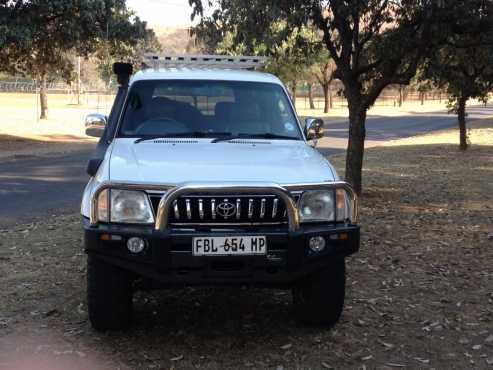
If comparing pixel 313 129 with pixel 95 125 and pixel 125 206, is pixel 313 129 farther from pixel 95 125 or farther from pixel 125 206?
pixel 125 206

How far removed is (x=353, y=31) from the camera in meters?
10.0

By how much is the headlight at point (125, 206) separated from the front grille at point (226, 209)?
6 cm

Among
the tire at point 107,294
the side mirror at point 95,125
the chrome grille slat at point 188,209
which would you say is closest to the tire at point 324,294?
the chrome grille slat at point 188,209

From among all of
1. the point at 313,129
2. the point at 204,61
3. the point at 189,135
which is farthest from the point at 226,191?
the point at 204,61

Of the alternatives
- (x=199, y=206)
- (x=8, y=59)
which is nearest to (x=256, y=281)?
(x=199, y=206)

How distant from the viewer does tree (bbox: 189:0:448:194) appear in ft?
28.8

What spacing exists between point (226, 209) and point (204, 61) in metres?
A: 3.16

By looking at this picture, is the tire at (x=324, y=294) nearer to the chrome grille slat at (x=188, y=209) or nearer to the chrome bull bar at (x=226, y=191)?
the chrome bull bar at (x=226, y=191)

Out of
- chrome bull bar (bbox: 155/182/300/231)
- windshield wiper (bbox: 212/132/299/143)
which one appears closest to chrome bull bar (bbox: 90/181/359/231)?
chrome bull bar (bbox: 155/182/300/231)

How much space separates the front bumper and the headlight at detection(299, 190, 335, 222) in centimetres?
8

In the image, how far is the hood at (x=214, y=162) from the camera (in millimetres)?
3922

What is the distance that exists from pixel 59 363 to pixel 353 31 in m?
7.53

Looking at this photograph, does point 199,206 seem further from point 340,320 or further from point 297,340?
point 340,320

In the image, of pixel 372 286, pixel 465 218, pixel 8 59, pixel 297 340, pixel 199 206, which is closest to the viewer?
pixel 199 206
